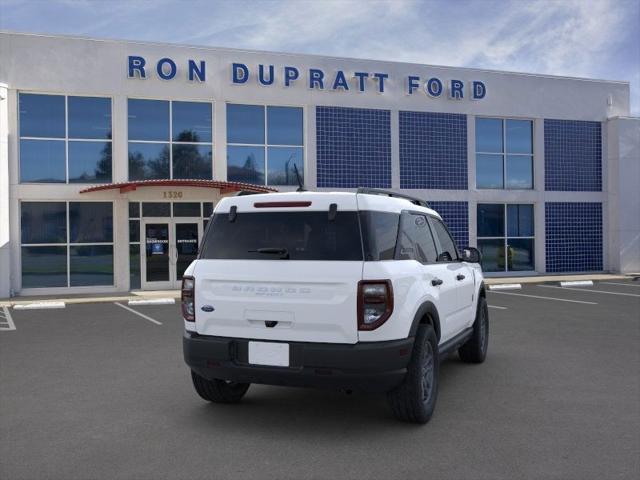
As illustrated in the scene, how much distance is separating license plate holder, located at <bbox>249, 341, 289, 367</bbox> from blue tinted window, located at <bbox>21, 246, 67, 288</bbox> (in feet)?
46.6

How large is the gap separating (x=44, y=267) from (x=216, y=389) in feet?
44.1

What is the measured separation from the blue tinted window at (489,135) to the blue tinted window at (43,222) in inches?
537

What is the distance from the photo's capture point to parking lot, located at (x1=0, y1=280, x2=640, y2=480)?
14.0 feet

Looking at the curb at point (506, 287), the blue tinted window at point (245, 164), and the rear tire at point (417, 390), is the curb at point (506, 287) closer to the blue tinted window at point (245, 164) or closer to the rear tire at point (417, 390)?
the blue tinted window at point (245, 164)

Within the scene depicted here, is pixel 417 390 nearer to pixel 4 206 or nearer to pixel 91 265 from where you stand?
pixel 91 265

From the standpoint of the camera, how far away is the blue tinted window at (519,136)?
73.4 ft

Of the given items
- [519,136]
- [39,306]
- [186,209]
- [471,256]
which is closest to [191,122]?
[186,209]

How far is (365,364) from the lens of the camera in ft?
15.2

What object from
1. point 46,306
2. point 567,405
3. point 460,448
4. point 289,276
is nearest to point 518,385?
point 567,405

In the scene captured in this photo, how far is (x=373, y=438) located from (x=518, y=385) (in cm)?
233

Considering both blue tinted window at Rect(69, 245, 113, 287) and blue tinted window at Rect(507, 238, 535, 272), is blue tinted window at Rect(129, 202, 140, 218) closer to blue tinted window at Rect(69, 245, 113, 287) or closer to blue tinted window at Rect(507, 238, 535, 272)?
blue tinted window at Rect(69, 245, 113, 287)

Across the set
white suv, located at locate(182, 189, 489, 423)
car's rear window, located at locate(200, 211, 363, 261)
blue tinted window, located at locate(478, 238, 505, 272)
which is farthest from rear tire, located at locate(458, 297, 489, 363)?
blue tinted window, located at locate(478, 238, 505, 272)

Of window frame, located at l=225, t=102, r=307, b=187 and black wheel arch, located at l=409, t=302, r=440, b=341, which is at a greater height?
window frame, located at l=225, t=102, r=307, b=187

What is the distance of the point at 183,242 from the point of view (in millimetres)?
18547
